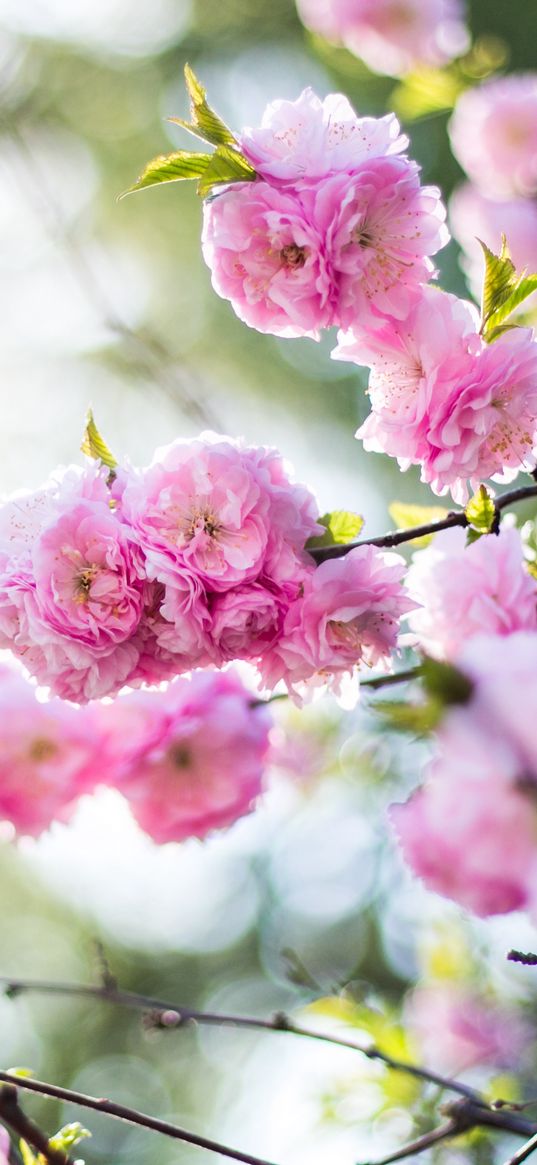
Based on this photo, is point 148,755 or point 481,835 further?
point 148,755

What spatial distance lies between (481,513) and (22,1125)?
24.1 inches

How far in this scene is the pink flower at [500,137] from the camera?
2.15m

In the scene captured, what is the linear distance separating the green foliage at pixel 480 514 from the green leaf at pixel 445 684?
327mm

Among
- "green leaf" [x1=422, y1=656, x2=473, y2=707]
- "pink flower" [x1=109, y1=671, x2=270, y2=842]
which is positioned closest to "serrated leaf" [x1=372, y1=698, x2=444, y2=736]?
"green leaf" [x1=422, y1=656, x2=473, y2=707]

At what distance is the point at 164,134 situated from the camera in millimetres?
6574

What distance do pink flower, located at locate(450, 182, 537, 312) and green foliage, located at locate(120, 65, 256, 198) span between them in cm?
113

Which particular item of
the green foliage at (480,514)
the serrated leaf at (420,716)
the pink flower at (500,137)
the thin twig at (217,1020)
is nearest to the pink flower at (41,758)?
the thin twig at (217,1020)

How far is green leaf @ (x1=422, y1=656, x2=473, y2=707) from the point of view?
601mm

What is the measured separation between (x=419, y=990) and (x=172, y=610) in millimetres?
1568

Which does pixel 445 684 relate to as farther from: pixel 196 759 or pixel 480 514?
pixel 196 759

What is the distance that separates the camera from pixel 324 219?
0.89 m

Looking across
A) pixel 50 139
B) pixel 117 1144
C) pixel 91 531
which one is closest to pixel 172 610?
pixel 91 531

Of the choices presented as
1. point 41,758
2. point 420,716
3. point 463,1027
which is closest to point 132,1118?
point 420,716

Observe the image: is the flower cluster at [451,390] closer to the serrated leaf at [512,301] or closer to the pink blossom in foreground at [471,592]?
the serrated leaf at [512,301]
